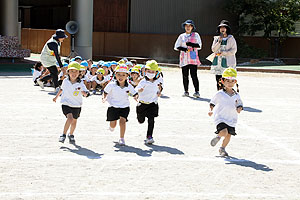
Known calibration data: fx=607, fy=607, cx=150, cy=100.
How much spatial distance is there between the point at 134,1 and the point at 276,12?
803cm

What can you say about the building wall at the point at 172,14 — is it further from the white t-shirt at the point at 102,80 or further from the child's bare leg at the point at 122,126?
the child's bare leg at the point at 122,126

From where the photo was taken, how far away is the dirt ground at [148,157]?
6723 mm

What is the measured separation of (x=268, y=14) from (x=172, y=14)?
5300mm

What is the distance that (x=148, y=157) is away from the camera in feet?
27.7

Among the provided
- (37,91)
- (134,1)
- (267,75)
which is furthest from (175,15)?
(37,91)

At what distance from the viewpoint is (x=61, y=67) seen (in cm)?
1560

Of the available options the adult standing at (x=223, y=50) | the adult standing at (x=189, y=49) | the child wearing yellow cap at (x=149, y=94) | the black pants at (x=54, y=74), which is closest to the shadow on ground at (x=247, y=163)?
the child wearing yellow cap at (x=149, y=94)

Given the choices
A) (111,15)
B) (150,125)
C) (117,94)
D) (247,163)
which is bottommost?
(247,163)

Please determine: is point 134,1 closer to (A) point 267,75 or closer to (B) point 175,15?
(B) point 175,15

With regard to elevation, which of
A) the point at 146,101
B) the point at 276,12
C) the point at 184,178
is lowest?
the point at 184,178

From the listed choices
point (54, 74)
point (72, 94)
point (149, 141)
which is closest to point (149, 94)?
point (149, 141)

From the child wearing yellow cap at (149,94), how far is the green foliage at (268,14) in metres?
24.8

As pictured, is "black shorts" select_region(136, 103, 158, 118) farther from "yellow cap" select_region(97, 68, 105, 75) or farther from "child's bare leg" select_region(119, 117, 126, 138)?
"yellow cap" select_region(97, 68, 105, 75)

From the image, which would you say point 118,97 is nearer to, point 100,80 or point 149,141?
point 149,141
